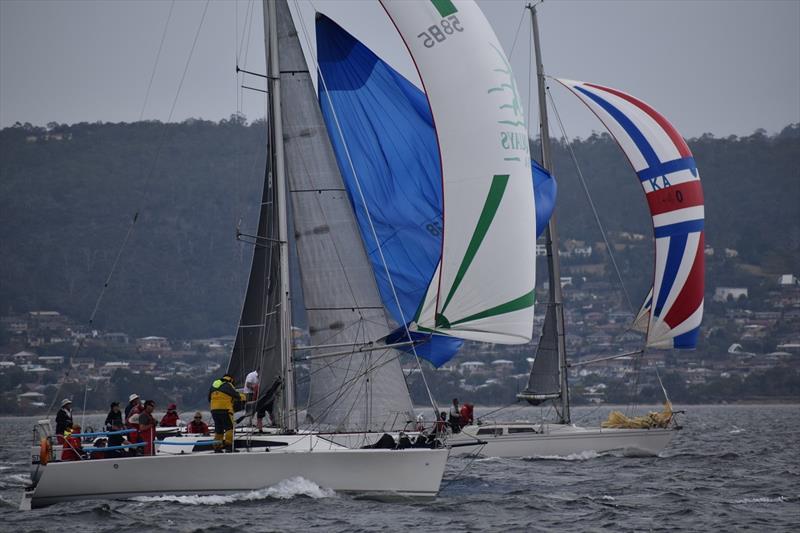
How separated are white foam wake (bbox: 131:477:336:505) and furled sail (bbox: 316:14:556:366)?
19.5ft

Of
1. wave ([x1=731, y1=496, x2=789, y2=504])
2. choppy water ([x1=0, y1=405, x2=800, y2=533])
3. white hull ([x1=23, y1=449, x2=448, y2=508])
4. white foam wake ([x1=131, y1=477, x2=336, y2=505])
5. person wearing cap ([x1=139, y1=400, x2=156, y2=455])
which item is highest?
person wearing cap ([x1=139, y1=400, x2=156, y2=455])

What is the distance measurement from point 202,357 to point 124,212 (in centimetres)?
3884

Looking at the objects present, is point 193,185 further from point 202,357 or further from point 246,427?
point 246,427

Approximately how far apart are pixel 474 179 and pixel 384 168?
208 inches

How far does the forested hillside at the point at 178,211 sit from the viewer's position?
130 meters

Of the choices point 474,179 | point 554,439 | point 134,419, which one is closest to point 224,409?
point 134,419

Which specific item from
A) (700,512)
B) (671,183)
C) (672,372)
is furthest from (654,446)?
(672,372)

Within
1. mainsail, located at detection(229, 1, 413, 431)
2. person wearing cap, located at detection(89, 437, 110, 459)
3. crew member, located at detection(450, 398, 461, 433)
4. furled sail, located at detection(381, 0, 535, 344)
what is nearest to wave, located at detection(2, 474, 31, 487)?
person wearing cap, located at detection(89, 437, 110, 459)

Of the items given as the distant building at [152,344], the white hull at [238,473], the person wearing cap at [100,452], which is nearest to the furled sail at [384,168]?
the white hull at [238,473]

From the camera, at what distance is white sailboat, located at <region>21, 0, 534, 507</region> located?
17.7m

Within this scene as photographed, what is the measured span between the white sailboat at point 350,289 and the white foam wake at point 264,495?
0.08 meters

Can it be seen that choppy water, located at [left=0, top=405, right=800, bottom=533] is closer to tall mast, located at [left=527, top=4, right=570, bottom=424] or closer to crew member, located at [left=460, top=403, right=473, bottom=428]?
crew member, located at [left=460, top=403, right=473, bottom=428]

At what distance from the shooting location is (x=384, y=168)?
2345cm

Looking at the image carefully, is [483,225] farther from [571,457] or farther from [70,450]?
[571,457]
